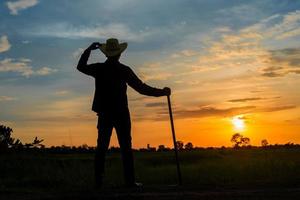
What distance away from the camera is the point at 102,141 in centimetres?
1029

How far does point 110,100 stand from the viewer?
33.7ft

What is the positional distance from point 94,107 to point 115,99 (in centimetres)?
45

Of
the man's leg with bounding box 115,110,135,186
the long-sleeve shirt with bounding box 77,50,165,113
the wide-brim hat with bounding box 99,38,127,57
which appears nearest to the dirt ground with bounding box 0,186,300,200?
the man's leg with bounding box 115,110,135,186

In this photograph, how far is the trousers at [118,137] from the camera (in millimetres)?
10273

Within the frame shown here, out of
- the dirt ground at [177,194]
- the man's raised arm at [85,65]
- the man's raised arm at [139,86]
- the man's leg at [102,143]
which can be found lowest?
the dirt ground at [177,194]

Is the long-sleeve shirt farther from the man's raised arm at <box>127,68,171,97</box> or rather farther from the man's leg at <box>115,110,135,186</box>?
the man's leg at <box>115,110,135,186</box>

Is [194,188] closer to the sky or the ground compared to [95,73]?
closer to the ground

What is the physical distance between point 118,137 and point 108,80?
1.12m

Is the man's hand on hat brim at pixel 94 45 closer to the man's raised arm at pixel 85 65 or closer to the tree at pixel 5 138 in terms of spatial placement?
the man's raised arm at pixel 85 65

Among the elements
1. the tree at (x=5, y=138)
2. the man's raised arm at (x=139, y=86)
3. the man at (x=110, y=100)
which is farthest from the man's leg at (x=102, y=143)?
the tree at (x=5, y=138)

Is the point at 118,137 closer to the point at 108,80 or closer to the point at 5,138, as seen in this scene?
the point at 108,80

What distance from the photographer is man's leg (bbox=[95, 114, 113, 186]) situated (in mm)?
10266

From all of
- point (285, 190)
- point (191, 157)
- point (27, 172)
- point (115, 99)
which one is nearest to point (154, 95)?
point (115, 99)

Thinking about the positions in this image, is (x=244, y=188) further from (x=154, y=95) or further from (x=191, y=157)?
(x=191, y=157)
